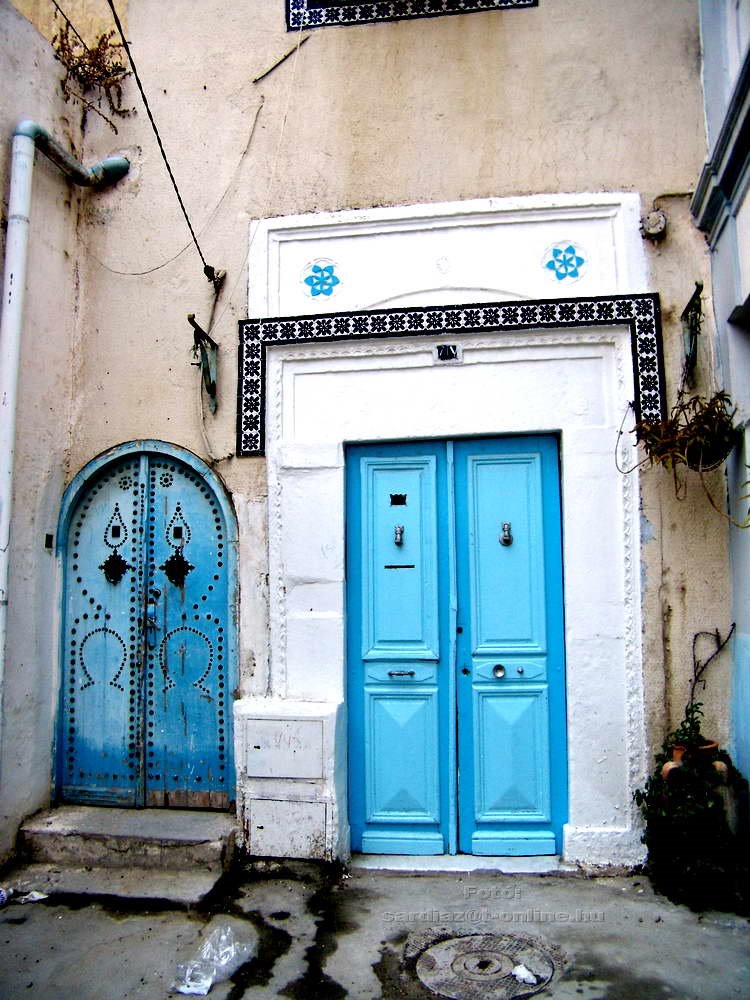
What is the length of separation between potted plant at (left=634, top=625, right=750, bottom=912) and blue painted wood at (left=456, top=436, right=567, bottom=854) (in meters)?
0.56

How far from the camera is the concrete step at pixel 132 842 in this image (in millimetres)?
4086

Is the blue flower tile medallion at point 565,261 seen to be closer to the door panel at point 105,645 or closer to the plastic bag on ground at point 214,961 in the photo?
the door panel at point 105,645

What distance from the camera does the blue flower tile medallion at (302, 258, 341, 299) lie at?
15.3 ft

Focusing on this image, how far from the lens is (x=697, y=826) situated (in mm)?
3691

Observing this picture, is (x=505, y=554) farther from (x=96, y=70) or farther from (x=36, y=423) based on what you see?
(x=96, y=70)

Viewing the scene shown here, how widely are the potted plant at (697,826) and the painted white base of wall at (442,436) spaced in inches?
10.0

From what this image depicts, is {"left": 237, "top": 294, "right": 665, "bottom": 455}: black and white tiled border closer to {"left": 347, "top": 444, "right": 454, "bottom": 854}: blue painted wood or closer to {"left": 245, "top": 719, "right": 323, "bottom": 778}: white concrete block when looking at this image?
{"left": 347, "top": 444, "right": 454, "bottom": 854}: blue painted wood

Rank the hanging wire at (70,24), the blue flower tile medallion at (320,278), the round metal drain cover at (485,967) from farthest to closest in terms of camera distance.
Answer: the hanging wire at (70,24), the blue flower tile medallion at (320,278), the round metal drain cover at (485,967)

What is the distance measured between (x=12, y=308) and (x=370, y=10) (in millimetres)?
2934

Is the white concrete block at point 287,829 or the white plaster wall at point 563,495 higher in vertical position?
the white plaster wall at point 563,495

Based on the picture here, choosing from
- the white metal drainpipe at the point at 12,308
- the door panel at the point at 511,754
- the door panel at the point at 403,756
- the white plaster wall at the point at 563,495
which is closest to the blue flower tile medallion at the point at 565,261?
the white plaster wall at the point at 563,495

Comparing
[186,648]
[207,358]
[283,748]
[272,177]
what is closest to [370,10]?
[272,177]

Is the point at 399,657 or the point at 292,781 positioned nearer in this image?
the point at 292,781

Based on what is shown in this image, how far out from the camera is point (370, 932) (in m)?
3.54
